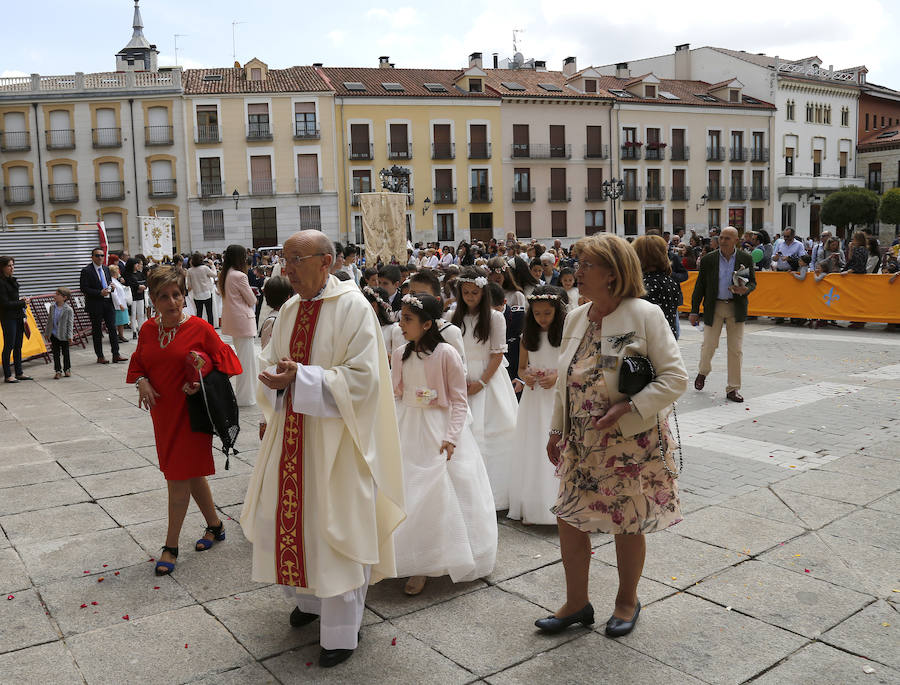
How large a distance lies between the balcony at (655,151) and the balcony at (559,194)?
5.57 meters

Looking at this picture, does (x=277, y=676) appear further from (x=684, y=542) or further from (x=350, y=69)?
(x=350, y=69)

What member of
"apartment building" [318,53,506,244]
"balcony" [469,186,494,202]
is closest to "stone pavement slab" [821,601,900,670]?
"apartment building" [318,53,506,244]

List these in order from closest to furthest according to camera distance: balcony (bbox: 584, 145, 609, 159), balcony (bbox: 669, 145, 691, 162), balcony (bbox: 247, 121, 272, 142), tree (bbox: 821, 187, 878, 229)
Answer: balcony (bbox: 247, 121, 272, 142) → tree (bbox: 821, 187, 878, 229) → balcony (bbox: 584, 145, 609, 159) → balcony (bbox: 669, 145, 691, 162)

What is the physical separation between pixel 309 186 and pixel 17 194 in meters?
14.8

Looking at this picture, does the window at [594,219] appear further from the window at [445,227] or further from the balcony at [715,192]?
the window at [445,227]

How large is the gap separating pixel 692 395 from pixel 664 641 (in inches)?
228

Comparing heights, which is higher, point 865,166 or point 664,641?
point 865,166

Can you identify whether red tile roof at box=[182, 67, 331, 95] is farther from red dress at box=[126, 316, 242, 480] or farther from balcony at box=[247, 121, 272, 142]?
red dress at box=[126, 316, 242, 480]

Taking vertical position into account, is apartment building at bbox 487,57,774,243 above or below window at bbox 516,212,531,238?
above

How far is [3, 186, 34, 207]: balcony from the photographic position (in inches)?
1610

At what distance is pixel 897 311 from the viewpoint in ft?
45.1

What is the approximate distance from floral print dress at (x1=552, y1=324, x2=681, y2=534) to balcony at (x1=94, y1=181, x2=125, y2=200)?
42.1 metres

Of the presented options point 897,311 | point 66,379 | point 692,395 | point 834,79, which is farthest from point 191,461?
point 834,79

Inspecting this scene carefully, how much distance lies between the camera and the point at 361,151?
42594 mm
